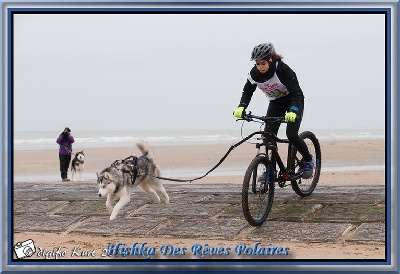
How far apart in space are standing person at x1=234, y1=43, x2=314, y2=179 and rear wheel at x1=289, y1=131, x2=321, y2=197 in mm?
733

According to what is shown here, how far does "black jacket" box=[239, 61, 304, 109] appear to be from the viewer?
21.7 feet

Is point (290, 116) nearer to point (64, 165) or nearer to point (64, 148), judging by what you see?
point (64, 148)

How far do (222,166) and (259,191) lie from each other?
10.5 metres

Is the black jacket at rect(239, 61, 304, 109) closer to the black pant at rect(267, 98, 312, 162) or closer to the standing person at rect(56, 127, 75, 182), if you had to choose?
the black pant at rect(267, 98, 312, 162)

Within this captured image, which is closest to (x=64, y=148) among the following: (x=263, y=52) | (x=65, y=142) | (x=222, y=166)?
(x=65, y=142)

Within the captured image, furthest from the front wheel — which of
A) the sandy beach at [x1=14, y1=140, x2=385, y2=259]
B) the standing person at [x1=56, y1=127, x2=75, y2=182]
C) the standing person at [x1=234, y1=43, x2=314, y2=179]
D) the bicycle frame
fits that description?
the standing person at [x1=56, y1=127, x2=75, y2=182]

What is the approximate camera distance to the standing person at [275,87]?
21.1 feet

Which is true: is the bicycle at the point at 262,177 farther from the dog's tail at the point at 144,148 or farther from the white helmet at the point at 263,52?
the dog's tail at the point at 144,148

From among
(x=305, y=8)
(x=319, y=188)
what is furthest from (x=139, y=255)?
(x=319, y=188)

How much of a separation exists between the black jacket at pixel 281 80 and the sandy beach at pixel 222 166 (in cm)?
155

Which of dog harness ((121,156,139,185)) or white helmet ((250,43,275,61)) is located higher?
white helmet ((250,43,275,61))

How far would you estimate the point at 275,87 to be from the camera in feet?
22.5

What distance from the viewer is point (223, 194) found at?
880cm

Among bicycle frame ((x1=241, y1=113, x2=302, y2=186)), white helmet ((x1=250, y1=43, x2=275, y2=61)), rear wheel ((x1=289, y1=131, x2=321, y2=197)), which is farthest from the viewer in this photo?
rear wheel ((x1=289, y1=131, x2=321, y2=197))
